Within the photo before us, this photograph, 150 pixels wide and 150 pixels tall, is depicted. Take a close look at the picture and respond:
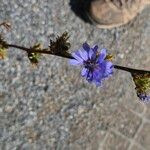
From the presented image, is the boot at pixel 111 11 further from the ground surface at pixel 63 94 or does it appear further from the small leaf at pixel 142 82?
the small leaf at pixel 142 82

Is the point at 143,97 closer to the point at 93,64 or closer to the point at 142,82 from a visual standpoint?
the point at 142,82

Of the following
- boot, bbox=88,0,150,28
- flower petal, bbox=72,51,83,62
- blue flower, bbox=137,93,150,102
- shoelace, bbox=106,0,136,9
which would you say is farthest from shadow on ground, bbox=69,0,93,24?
flower petal, bbox=72,51,83,62

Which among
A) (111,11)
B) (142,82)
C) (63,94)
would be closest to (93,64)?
(142,82)

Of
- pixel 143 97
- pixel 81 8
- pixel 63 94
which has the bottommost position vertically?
pixel 63 94

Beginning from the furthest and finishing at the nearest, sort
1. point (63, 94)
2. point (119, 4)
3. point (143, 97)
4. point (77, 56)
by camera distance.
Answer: point (119, 4) < point (63, 94) < point (143, 97) < point (77, 56)

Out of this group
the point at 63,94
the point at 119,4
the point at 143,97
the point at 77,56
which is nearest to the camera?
the point at 77,56

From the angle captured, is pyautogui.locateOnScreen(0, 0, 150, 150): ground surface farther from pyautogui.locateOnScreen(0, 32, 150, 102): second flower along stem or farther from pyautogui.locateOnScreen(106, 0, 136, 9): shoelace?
pyautogui.locateOnScreen(0, 32, 150, 102): second flower along stem
